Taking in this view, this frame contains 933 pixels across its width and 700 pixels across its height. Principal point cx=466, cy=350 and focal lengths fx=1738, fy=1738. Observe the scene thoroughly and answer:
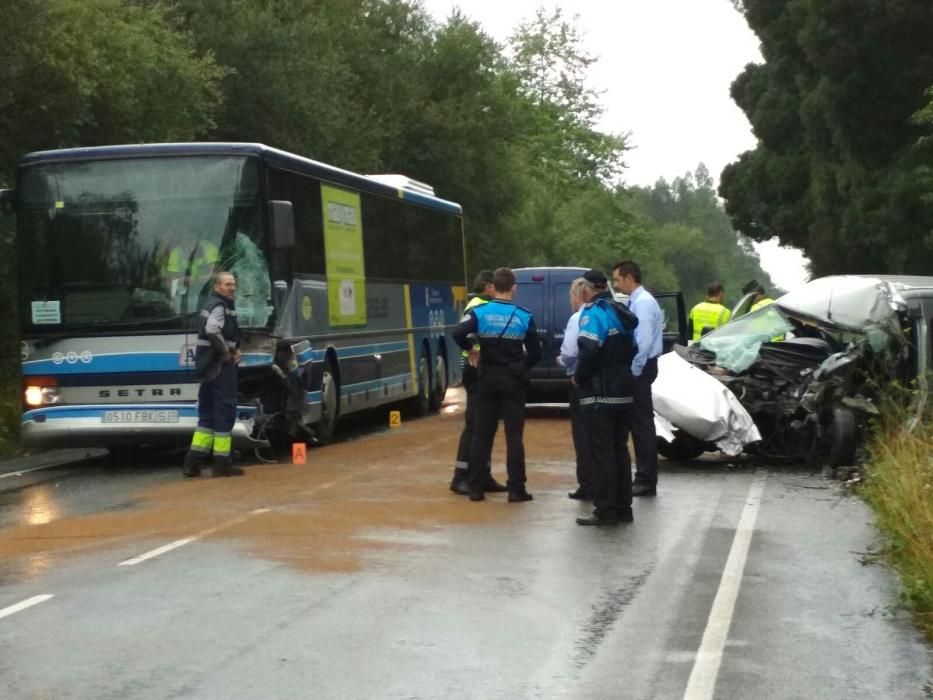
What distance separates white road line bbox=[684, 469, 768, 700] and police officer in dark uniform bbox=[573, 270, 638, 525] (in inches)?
35.9

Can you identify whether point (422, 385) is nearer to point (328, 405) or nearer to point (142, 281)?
point (328, 405)

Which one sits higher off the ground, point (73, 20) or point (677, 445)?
point (73, 20)

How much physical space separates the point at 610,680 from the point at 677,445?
1028cm

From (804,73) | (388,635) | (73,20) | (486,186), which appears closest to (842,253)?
(804,73)

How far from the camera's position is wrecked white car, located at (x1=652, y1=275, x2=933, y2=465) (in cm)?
1659

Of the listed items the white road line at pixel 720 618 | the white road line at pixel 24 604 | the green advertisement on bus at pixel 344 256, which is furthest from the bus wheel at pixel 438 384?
the white road line at pixel 24 604

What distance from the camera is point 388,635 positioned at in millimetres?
8273

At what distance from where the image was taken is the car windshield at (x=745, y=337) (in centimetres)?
1767

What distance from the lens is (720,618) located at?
29.1ft

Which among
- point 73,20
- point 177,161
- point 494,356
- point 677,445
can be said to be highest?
point 73,20

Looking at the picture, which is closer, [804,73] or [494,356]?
[494,356]

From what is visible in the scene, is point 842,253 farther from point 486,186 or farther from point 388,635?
point 388,635

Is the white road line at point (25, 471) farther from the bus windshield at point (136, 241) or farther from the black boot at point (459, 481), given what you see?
the black boot at point (459, 481)

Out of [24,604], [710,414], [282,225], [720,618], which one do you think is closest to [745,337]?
[710,414]
